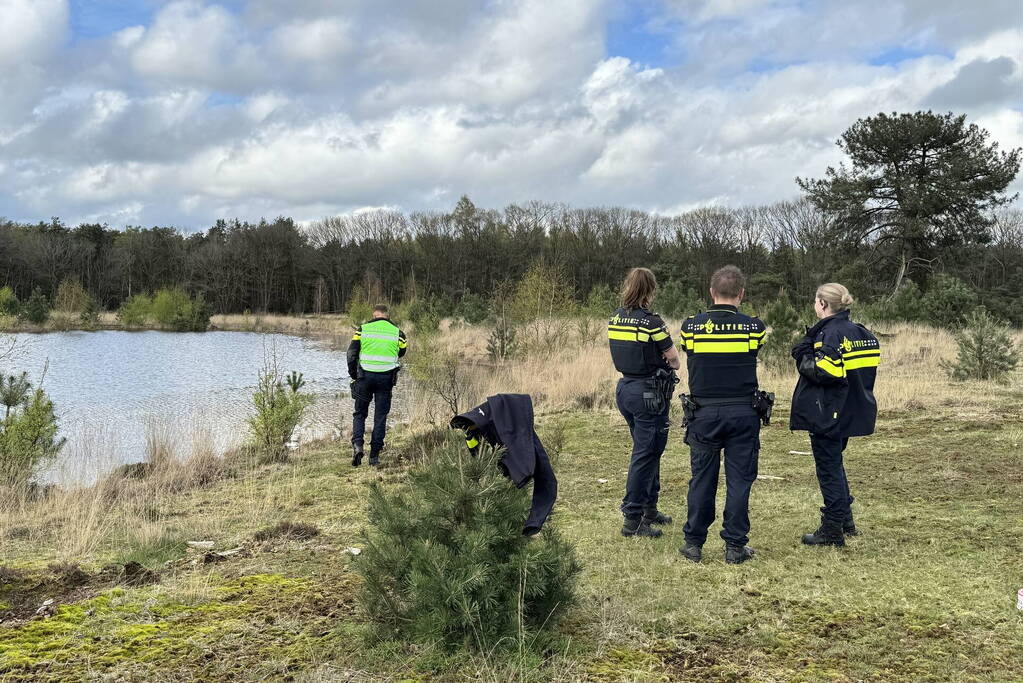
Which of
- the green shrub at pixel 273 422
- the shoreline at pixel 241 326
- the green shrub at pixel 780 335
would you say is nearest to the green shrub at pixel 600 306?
the green shrub at pixel 780 335

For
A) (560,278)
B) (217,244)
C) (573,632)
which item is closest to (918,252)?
(560,278)

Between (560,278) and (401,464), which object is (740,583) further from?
(560,278)

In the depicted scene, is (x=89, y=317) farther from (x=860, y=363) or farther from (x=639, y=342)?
(x=860, y=363)

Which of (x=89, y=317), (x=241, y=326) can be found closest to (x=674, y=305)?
(x=241, y=326)

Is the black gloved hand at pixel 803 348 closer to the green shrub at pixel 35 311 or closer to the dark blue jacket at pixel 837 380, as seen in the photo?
the dark blue jacket at pixel 837 380

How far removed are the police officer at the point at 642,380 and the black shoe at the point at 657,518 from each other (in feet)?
0.30

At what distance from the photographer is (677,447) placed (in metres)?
9.05

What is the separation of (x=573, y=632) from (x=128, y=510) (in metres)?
4.78

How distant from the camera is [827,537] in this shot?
5.06 m

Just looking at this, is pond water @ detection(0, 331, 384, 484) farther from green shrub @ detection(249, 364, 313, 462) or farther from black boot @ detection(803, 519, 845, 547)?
black boot @ detection(803, 519, 845, 547)

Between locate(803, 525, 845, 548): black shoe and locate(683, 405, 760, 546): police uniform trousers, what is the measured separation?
0.63 metres

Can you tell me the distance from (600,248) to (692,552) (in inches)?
1955

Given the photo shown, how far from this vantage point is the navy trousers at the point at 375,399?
8883 mm

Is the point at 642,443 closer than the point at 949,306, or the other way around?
the point at 642,443
